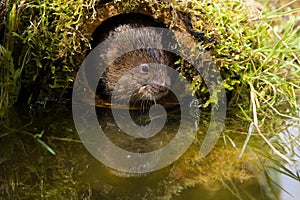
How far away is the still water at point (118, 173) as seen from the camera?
1959 mm

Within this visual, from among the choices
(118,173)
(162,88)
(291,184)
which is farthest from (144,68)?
(291,184)

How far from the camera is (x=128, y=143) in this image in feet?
8.29

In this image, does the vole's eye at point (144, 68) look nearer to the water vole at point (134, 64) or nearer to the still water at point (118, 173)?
the water vole at point (134, 64)

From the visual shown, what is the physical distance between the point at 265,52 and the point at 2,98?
1722mm

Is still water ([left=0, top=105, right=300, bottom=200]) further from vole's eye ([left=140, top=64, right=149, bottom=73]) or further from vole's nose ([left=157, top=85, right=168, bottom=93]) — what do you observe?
vole's eye ([left=140, top=64, right=149, bottom=73])

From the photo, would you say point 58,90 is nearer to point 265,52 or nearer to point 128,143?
point 128,143

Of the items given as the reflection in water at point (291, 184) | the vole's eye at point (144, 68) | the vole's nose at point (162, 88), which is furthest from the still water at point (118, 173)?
the vole's eye at point (144, 68)

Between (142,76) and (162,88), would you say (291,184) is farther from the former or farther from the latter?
(142,76)

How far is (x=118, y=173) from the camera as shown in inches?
84.1

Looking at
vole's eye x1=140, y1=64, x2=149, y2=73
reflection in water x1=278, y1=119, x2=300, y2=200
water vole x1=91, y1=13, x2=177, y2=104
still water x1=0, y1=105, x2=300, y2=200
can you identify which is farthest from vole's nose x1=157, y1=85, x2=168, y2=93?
reflection in water x1=278, y1=119, x2=300, y2=200

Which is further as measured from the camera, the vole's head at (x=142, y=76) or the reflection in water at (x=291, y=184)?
the vole's head at (x=142, y=76)

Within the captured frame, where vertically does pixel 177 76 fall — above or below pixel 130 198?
above

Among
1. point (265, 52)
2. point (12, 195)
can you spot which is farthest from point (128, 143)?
point (265, 52)

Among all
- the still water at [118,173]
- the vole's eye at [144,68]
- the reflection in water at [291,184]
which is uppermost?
the vole's eye at [144,68]
